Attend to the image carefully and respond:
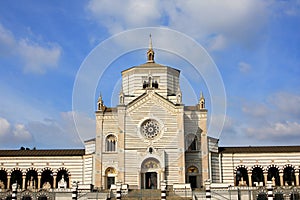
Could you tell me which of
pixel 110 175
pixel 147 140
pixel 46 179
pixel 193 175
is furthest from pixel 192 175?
pixel 46 179

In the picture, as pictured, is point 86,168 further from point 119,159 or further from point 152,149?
point 152,149

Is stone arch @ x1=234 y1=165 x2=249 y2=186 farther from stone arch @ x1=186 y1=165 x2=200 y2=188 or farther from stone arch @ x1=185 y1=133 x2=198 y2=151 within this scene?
stone arch @ x1=185 y1=133 x2=198 y2=151

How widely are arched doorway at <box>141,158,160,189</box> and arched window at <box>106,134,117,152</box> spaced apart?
14.8ft

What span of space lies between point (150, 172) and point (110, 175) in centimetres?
481

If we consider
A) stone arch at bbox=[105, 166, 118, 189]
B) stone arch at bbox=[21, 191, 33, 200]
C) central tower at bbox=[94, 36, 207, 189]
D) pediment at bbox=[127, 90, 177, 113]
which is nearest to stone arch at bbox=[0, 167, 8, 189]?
central tower at bbox=[94, 36, 207, 189]

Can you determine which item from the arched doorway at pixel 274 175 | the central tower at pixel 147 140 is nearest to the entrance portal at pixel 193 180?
the central tower at pixel 147 140

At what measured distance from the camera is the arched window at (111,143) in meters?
48.6

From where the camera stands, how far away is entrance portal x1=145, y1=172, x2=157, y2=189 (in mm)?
46737

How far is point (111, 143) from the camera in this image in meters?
48.9

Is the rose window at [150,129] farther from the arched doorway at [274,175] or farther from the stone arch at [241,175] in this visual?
the arched doorway at [274,175]

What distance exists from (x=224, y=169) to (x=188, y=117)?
7.53 meters

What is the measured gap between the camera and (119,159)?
46438mm

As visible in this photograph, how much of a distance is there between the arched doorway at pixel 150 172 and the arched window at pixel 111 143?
14.8 feet

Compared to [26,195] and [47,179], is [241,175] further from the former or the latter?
[26,195]
